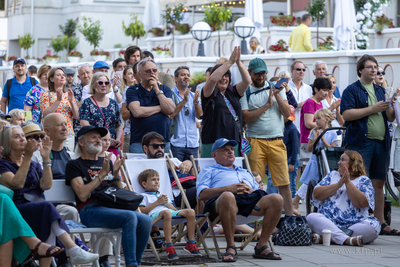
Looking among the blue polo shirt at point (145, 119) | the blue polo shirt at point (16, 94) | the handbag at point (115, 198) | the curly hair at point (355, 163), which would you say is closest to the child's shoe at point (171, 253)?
the handbag at point (115, 198)

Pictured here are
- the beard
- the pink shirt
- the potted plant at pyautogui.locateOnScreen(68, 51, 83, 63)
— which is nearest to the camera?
the beard

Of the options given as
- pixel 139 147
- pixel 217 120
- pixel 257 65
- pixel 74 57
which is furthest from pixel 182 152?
pixel 74 57

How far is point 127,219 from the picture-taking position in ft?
18.8

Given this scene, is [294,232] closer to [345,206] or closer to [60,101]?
[345,206]

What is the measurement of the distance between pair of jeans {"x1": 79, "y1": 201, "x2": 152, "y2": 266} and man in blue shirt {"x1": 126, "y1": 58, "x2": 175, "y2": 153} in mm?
2031

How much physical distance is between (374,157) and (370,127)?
364mm

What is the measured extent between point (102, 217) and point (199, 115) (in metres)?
3.24

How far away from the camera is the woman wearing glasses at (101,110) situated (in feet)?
26.4

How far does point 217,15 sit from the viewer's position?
2288cm

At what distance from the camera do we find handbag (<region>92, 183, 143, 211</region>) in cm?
590

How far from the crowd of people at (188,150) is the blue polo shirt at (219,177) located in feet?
0.04

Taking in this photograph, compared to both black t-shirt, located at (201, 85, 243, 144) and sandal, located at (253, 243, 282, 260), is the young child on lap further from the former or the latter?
black t-shirt, located at (201, 85, 243, 144)

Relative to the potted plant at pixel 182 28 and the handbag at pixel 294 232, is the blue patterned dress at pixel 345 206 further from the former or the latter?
the potted plant at pixel 182 28

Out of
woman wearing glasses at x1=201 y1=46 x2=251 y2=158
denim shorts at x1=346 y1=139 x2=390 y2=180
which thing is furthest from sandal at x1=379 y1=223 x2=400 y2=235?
woman wearing glasses at x1=201 y1=46 x2=251 y2=158
